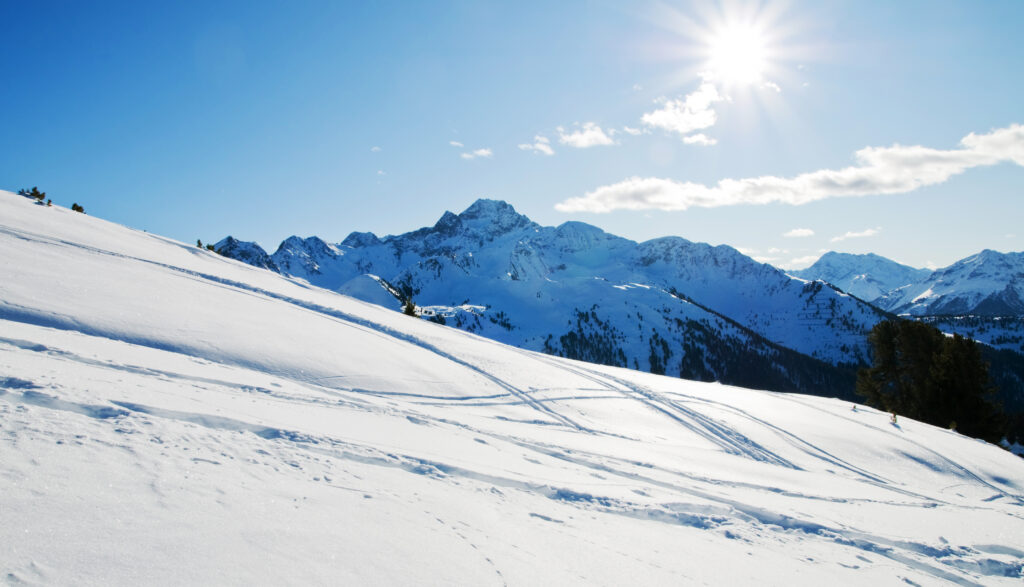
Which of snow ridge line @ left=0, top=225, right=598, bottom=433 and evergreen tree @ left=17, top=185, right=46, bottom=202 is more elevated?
evergreen tree @ left=17, top=185, right=46, bottom=202

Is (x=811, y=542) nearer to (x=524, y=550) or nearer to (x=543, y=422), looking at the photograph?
(x=524, y=550)

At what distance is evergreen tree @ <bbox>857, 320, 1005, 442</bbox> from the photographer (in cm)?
3425

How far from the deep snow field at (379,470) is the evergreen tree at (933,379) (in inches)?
929

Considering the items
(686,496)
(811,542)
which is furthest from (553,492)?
(811,542)

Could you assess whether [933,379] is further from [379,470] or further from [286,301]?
[286,301]

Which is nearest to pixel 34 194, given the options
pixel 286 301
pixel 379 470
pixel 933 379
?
pixel 286 301

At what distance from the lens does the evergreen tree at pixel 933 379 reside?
112ft

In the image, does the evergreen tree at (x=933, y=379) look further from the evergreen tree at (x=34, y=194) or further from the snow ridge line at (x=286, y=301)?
the evergreen tree at (x=34, y=194)

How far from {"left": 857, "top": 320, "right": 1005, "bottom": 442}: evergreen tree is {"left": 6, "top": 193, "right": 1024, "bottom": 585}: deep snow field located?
23598mm

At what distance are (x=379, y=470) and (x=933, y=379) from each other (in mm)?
45347

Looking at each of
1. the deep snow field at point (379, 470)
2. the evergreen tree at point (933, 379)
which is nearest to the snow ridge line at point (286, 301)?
the deep snow field at point (379, 470)

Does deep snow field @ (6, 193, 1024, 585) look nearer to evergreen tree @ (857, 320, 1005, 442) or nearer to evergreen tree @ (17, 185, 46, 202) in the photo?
evergreen tree @ (17, 185, 46, 202)

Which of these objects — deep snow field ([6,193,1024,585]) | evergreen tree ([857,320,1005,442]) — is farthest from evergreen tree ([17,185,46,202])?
evergreen tree ([857,320,1005,442])

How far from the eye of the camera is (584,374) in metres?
19.2
